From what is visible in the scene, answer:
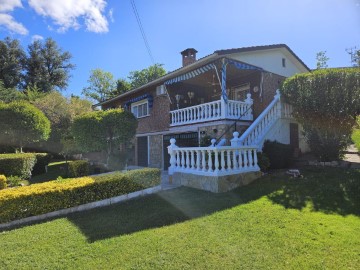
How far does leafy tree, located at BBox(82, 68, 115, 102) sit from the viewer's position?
52969mm

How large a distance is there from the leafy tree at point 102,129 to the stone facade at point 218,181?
4.95 metres

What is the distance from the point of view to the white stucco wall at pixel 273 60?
1334 cm

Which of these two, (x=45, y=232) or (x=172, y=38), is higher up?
(x=172, y=38)

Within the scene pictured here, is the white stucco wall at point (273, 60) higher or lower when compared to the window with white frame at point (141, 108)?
higher

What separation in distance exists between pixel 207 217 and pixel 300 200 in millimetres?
2857

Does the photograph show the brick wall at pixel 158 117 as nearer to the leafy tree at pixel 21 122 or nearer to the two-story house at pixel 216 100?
the two-story house at pixel 216 100

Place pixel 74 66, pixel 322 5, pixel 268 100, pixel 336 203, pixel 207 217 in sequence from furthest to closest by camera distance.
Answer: pixel 74 66 → pixel 268 100 → pixel 322 5 → pixel 336 203 → pixel 207 217

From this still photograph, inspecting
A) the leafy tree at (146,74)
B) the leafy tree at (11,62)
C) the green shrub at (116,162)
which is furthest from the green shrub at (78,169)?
the leafy tree at (146,74)

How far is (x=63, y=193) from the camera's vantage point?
24.2ft

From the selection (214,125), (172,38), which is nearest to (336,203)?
(214,125)

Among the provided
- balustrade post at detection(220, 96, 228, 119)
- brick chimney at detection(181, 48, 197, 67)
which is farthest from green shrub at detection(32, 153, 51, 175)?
balustrade post at detection(220, 96, 228, 119)

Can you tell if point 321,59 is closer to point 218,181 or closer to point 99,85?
point 218,181

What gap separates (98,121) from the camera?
1251cm

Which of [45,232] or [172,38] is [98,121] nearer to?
[172,38]
